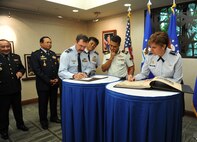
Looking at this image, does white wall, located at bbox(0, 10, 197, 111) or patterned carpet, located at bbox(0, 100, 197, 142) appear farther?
white wall, located at bbox(0, 10, 197, 111)

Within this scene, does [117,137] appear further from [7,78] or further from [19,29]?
[19,29]

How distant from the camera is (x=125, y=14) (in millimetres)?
4336

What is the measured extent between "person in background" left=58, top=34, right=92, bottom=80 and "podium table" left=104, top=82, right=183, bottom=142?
36.6 inches

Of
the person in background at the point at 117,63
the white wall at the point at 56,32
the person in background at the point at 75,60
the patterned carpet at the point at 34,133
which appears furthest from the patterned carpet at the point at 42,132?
the person in background at the point at 117,63

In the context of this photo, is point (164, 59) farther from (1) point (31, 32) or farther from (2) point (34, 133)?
(1) point (31, 32)

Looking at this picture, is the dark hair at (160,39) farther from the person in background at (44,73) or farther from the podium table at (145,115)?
the person in background at (44,73)

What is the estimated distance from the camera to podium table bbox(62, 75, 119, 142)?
5.42ft

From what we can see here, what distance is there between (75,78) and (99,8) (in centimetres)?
250

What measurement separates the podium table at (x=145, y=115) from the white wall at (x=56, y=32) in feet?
8.33

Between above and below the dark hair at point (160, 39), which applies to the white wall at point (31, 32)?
above

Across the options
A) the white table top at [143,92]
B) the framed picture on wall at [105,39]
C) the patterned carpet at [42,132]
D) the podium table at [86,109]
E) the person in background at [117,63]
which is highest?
the framed picture on wall at [105,39]

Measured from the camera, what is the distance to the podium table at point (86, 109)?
1.65m

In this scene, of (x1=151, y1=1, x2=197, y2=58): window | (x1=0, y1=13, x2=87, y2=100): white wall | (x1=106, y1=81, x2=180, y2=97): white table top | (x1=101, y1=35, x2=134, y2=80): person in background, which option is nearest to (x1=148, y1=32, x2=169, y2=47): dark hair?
(x1=106, y1=81, x2=180, y2=97): white table top

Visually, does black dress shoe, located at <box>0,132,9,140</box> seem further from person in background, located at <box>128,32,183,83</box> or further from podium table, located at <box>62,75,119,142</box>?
person in background, located at <box>128,32,183,83</box>
